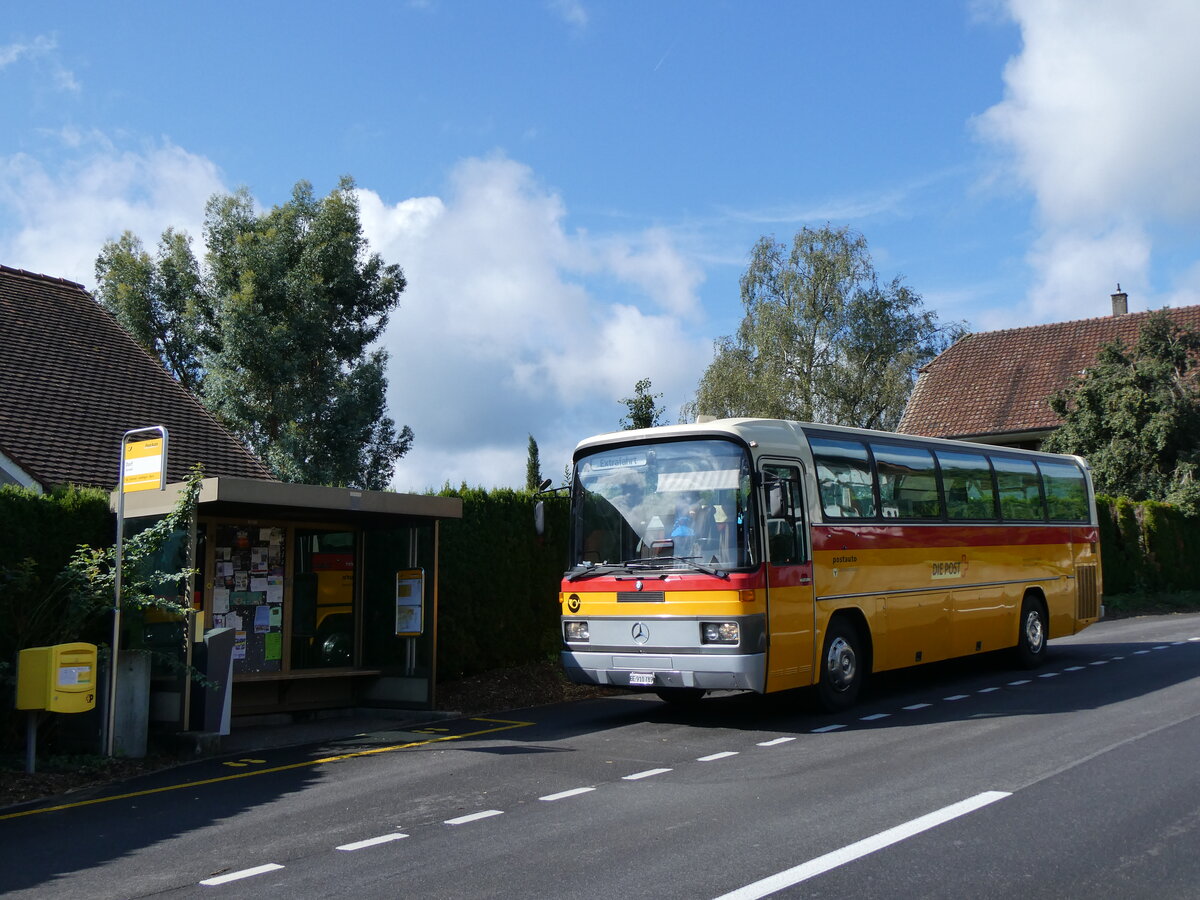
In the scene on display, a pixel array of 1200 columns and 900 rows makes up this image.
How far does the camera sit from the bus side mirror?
11289 millimetres

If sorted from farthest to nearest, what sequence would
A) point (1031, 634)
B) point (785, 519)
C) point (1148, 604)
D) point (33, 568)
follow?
Result: point (1148, 604) < point (1031, 634) < point (785, 519) < point (33, 568)

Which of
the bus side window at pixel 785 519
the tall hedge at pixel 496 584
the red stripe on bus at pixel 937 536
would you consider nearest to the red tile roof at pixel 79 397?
the tall hedge at pixel 496 584

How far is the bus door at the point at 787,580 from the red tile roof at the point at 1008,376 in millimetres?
29311

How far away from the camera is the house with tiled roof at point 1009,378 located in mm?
39844

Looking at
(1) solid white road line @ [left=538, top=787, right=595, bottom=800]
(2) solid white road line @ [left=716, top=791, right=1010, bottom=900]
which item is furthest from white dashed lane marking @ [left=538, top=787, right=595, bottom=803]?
(2) solid white road line @ [left=716, top=791, right=1010, bottom=900]

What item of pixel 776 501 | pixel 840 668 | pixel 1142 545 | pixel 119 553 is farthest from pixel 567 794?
pixel 1142 545

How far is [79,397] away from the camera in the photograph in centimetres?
2073

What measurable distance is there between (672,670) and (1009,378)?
34725 millimetres

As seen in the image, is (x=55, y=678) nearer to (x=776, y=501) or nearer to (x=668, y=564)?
(x=668, y=564)

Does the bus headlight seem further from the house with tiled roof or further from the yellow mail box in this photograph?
the house with tiled roof

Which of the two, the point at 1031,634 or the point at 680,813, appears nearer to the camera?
the point at 680,813

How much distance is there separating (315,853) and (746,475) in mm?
5963

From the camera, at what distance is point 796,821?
7.02 m

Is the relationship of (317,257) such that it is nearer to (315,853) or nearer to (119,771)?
(119,771)
